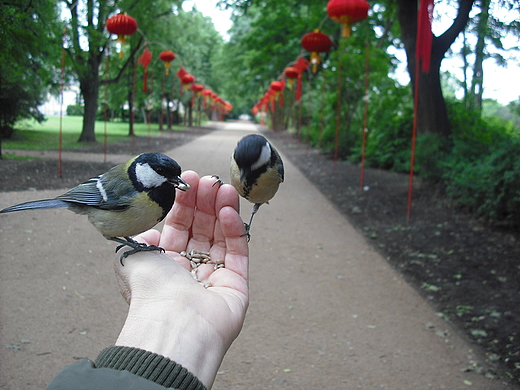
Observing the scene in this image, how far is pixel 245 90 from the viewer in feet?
134

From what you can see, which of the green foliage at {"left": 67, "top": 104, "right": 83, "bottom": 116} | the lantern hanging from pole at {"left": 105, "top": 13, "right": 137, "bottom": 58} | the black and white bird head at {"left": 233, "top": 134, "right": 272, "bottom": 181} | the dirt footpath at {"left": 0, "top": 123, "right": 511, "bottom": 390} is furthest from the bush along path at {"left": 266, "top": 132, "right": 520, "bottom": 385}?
the lantern hanging from pole at {"left": 105, "top": 13, "right": 137, "bottom": 58}

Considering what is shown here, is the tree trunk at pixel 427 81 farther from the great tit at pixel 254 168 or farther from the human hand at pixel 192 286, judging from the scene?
the great tit at pixel 254 168

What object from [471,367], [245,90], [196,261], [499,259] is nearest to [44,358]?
[196,261]

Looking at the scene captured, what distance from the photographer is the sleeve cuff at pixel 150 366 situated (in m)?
1.53

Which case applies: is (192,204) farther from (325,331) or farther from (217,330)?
(325,331)

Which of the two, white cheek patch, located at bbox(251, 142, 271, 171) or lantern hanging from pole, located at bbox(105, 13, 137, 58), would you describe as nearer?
white cheek patch, located at bbox(251, 142, 271, 171)

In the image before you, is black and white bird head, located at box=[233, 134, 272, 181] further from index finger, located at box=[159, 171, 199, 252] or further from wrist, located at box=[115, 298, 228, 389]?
wrist, located at box=[115, 298, 228, 389]

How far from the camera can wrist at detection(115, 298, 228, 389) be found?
1696 mm

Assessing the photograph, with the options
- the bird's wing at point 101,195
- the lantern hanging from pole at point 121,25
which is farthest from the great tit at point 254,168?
the lantern hanging from pole at point 121,25

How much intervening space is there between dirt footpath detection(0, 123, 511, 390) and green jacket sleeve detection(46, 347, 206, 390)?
132cm

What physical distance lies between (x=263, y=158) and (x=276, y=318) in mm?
3723

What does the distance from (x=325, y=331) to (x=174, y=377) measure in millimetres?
3575

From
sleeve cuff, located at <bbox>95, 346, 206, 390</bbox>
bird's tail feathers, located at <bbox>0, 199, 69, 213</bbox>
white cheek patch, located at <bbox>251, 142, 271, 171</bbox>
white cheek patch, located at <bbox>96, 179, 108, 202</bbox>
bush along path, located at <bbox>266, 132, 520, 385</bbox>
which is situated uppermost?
white cheek patch, located at <bbox>251, 142, 271, 171</bbox>

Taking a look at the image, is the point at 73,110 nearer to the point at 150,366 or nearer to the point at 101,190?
the point at 101,190
